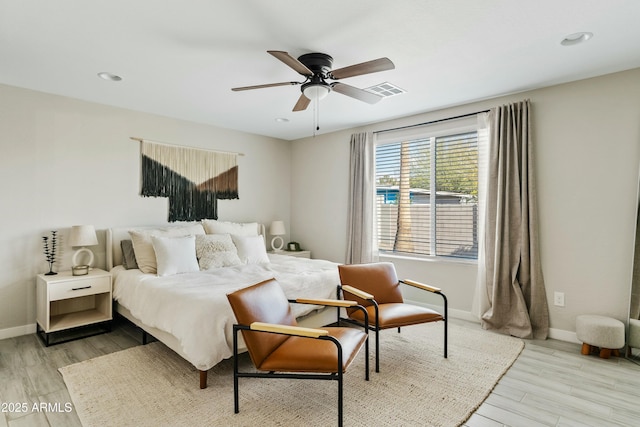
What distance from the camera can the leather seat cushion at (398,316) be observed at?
9.03 ft

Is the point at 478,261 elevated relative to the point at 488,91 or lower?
lower

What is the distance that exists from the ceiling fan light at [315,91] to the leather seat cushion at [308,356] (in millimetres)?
1908

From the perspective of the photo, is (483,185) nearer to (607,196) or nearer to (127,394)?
(607,196)

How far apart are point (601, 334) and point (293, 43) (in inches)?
139

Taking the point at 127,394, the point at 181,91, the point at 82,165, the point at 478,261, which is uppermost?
the point at 181,91

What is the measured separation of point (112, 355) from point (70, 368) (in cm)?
32

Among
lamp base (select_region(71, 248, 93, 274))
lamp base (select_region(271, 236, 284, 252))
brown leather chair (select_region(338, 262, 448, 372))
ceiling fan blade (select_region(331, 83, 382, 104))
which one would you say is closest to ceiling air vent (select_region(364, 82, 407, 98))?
ceiling fan blade (select_region(331, 83, 382, 104))

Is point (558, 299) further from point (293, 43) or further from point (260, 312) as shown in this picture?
point (293, 43)

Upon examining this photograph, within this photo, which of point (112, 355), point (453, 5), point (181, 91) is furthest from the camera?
point (181, 91)

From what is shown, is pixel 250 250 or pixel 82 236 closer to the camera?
pixel 82 236

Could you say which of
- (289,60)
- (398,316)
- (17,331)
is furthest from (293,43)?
(17,331)

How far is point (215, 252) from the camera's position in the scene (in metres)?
3.88

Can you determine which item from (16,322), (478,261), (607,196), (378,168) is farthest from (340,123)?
(16,322)

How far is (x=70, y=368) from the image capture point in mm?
2715
